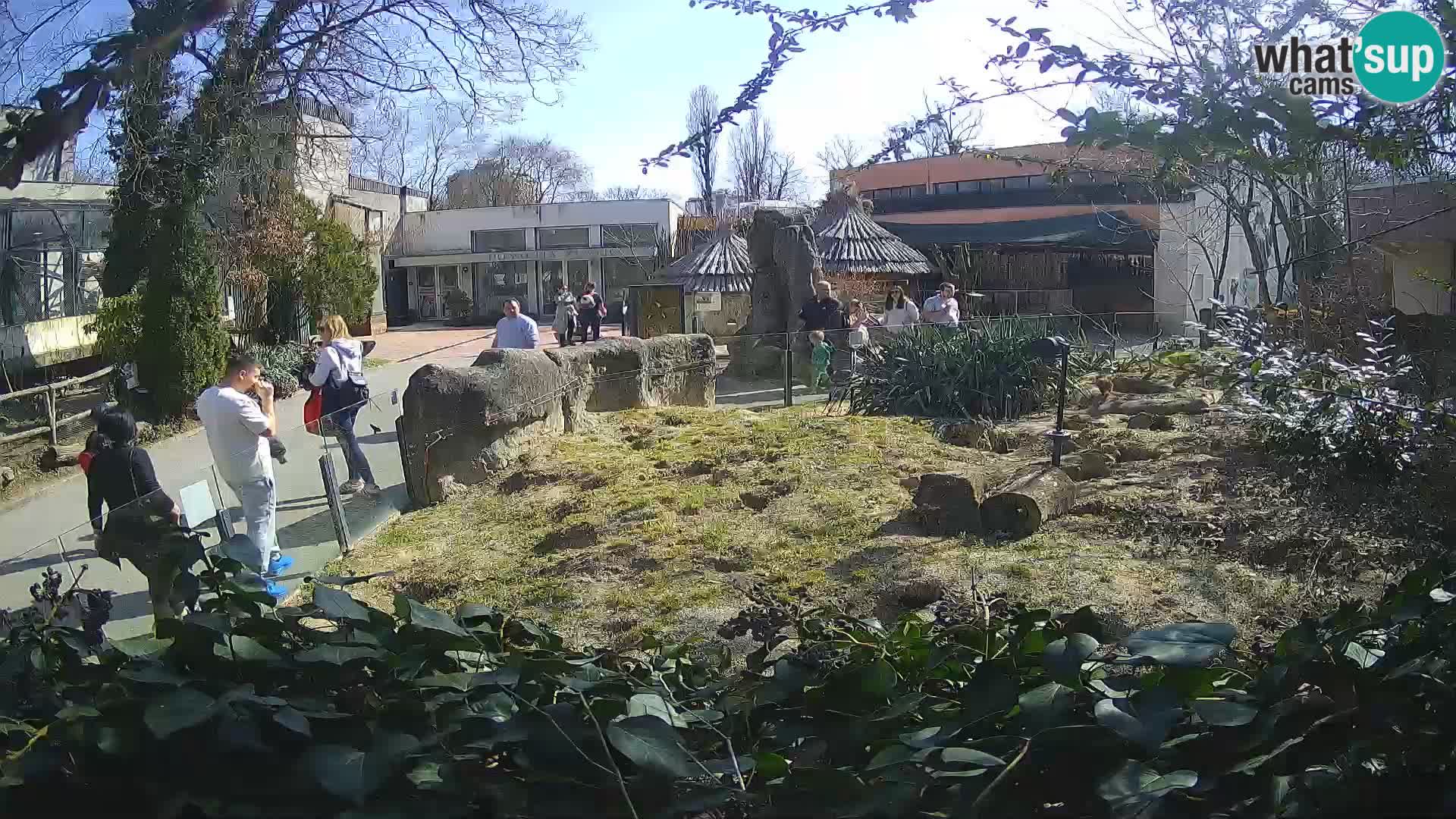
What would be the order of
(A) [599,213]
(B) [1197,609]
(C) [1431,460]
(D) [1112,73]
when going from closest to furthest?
(D) [1112,73], (B) [1197,609], (C) [1431,460], (A) [599,213]

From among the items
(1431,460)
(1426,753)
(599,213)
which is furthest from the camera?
(599,213)

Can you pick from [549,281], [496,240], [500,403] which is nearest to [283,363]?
[500,403]

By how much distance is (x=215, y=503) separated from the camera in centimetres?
493

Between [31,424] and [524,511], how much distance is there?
918 centimetres

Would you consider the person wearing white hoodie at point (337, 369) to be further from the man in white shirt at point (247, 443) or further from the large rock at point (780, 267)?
the large rock at point (780, 267)

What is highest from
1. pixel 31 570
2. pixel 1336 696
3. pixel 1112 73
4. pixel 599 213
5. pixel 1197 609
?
pixel 599 213

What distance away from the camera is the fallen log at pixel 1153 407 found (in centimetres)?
866

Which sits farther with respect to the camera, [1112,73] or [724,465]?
[724,465]

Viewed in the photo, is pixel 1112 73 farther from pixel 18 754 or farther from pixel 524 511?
pixel 524 511

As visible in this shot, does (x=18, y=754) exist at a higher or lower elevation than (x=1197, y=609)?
higher

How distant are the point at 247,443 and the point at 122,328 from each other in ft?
31.4

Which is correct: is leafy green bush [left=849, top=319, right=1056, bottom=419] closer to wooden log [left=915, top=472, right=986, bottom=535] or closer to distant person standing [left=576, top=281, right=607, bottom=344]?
wooden log [left=915, top=472, right=986, bottom=535]

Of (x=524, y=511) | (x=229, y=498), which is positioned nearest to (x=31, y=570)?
(x=229, y=498)

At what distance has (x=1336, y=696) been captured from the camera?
1.46 meters
